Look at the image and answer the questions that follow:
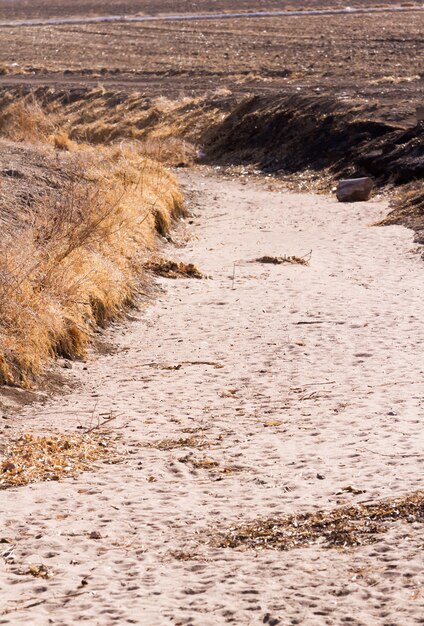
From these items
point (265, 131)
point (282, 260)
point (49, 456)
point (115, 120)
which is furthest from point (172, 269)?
point (115, 120)

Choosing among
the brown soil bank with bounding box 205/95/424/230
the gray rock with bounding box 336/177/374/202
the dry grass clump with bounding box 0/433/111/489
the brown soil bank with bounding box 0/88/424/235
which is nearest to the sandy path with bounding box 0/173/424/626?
the dry grass clump with bounding box 0/433/111/489

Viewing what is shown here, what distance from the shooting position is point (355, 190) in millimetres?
19703

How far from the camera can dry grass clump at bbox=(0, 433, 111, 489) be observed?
7.35 m

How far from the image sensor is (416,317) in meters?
11.5

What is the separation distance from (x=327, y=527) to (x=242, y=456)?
61.4 inches

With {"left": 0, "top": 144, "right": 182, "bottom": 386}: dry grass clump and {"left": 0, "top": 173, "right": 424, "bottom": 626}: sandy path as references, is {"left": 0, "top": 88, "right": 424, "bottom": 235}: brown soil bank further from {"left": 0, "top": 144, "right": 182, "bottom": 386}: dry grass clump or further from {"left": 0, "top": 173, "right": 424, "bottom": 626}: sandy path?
{"left": 0, "top": 173, "right": 424, "bottom": 626}: sandy path

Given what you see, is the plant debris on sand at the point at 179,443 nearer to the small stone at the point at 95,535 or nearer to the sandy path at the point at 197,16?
the small stone at the point at 95,535

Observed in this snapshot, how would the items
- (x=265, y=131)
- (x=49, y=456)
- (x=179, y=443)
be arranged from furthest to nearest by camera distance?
(x=265, y=131), (x=179, y=443), (x=49, y=456)

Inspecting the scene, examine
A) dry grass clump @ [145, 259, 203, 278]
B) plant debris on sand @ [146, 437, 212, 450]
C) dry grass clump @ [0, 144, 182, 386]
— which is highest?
dry grass clump @ [0, 144, 182, 386]

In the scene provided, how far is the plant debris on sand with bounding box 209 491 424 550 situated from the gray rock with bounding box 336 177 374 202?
44.6 feet

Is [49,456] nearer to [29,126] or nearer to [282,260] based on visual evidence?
[282,260]

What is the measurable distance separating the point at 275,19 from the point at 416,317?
4788cm

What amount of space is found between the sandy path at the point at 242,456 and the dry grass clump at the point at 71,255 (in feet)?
1.41

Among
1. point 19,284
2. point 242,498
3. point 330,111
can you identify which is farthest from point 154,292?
point 330,111
